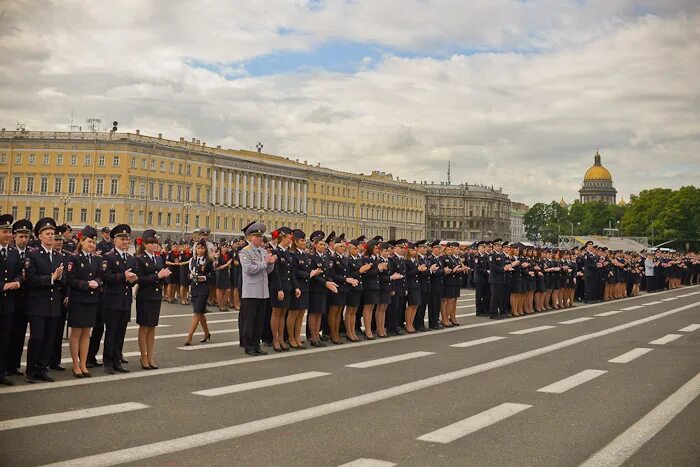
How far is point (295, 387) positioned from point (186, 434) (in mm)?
3063

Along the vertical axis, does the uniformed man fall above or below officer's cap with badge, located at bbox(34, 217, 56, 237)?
below

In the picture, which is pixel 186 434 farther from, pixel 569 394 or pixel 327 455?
pixel 569 394

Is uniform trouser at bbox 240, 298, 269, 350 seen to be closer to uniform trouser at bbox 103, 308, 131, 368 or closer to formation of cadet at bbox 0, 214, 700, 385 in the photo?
formation of cadet at bbox 0, 214, 700, 385

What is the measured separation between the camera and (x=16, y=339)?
11531 mm

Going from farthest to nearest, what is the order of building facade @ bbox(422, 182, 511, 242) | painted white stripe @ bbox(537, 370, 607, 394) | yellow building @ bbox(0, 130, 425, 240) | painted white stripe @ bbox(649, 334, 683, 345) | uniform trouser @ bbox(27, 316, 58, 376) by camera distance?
1. building facade @ bbox(422, 182, 511, 242)
2. yellow building @ bbox(0, 130, 425, 240)
3. painted white stripe @ bbox(649, 334, 683, 345)
4. painted white stripe @ bbox(537, 370, 607, 394)
5. uniform trouser @ bbox(27, 316, 58, 376)

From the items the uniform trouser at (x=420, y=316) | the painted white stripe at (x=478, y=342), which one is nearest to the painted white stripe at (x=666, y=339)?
the painted white stripe at (x=478, y=342)

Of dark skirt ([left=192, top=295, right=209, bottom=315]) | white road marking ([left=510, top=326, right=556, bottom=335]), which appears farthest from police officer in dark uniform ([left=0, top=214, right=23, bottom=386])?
white road marking ([left=510, top=326, right=556, bottom=335])

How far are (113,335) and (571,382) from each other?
681cm

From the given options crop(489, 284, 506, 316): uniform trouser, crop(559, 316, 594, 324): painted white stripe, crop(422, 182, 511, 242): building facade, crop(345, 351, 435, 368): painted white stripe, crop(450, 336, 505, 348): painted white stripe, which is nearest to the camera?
crop(345, 351, 435, 368): painted white stripe

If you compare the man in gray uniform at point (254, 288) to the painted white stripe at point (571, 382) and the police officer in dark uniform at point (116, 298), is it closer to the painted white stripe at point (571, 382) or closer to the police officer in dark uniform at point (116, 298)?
the police officer in dark uniform at point (116, 298)

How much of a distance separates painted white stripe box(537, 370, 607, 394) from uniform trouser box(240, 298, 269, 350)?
5357mm

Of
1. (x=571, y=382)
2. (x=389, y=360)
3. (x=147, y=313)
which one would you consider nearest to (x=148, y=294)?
(x=147, y=313)

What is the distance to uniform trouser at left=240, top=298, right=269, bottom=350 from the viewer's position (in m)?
14.4

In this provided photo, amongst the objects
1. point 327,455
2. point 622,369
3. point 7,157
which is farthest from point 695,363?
point 7,157
